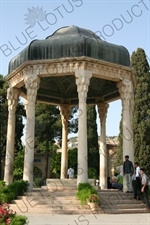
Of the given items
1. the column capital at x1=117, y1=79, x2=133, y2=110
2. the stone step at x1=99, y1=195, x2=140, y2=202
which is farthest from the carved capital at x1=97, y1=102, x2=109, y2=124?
the stone step at x1=99, y1=195, x2=140, y2=202

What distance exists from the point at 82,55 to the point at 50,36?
340cm

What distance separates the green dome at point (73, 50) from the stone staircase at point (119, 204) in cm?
656

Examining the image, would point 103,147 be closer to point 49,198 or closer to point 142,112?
point 49,198

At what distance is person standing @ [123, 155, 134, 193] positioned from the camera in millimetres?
14273

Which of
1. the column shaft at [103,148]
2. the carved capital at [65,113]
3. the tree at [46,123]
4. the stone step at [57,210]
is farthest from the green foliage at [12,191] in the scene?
the tree at [46,123]

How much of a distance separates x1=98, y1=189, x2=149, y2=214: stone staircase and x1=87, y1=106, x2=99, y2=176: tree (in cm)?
1721

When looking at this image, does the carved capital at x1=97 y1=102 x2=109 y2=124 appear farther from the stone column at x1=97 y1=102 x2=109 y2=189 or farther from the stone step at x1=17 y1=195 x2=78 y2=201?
the stone step at x1=17 y1=195 x2=78 y2=201

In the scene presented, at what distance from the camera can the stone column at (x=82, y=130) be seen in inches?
532

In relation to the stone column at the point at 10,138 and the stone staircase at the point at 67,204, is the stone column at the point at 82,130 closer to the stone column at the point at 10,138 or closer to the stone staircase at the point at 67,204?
the stone staircase at the point at 67,204

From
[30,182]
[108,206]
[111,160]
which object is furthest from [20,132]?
[108,206]

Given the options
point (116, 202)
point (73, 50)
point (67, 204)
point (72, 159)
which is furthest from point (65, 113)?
→ point (72, 159)

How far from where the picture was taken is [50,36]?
1681 centimetres

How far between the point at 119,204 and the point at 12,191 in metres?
4.60

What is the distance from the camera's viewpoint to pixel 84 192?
12164 millimetres
